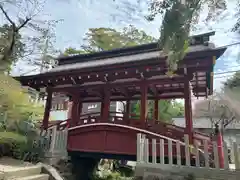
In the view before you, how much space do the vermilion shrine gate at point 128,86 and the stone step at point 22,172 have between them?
2.25m

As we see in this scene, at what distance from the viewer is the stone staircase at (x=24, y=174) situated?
4.06 m

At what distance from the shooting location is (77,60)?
35.7ft

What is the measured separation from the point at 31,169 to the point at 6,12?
5778 mm

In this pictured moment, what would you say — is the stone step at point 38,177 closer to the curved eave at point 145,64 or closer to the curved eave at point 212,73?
the curved eave at point 145,64

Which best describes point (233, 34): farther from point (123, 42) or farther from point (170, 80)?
point (123, 42)

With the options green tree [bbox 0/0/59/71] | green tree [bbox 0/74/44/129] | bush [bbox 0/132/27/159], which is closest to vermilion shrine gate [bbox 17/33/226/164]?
bush [bbox 0/132/27/159]

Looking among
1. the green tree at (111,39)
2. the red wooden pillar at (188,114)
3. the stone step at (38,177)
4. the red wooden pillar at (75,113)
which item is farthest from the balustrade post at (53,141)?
the green tree at (111,39)

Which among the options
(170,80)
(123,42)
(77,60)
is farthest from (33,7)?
(123,42)

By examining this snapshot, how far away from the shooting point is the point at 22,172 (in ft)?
14.8

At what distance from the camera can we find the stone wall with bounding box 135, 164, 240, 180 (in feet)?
13.4

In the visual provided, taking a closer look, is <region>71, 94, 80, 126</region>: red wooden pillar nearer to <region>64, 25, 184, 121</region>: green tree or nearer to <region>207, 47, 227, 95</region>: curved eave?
<region>207, 47, 227, 95</region>: curved eave

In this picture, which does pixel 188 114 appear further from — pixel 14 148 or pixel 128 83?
pixel 14 148

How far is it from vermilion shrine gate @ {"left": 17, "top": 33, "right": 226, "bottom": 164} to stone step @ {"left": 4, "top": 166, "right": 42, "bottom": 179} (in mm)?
2252

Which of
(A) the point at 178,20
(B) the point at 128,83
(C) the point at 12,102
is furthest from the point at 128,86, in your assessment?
(A) the point at 178,20
